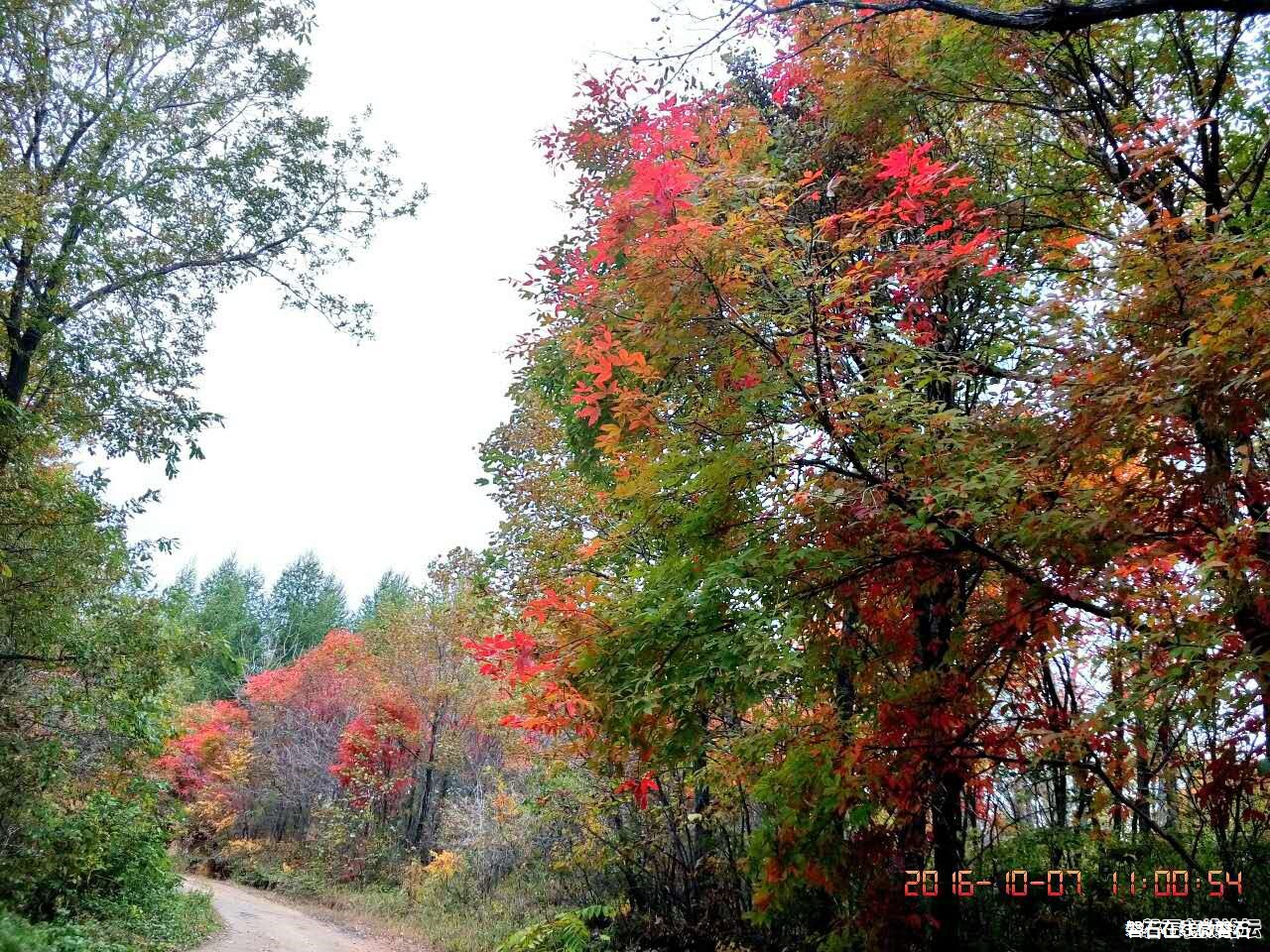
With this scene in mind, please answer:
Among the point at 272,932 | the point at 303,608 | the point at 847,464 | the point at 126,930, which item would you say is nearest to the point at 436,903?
the point at 272,932

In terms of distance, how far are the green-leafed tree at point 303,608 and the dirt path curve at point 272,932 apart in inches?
1343

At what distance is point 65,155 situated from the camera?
8.42m

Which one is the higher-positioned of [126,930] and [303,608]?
[303,608]

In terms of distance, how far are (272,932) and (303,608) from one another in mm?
44121

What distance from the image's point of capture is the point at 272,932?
1322 cm

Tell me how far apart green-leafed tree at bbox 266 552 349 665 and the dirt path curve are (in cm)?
3410

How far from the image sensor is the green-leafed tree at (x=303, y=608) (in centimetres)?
5094

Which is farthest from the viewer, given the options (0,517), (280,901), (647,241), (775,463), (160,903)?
(280,901)

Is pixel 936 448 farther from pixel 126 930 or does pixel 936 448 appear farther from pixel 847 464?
pixel 126 930

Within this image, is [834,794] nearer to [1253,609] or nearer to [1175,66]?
[1253,609]

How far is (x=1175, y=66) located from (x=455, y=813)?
1662 cm

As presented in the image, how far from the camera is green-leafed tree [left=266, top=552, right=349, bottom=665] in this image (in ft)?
167

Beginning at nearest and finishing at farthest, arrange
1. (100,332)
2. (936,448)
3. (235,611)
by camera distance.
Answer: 1. (936,448)
2. (100,332)
3. (235,611)

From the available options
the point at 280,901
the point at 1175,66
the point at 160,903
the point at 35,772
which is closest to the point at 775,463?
the point at 1175,66
